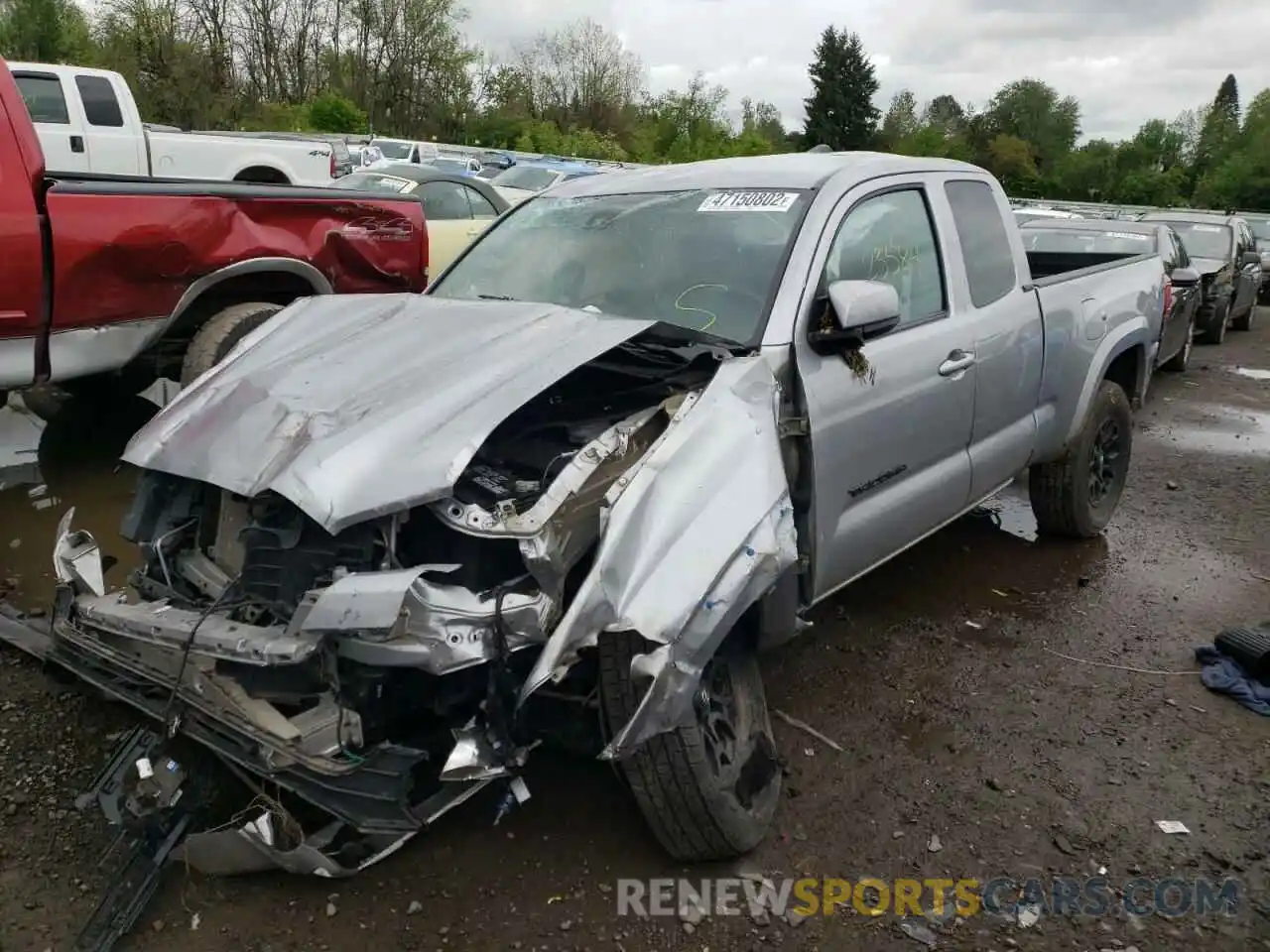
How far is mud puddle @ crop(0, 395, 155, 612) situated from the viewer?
422 cm

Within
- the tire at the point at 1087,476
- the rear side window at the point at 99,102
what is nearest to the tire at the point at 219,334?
the tire at the point at 1087,476

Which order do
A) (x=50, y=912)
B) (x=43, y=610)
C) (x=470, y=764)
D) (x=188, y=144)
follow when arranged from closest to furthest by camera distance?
(x=470, y=764) → (x=50, y=912) → (x=43, y=610) → (x=188, y=144)

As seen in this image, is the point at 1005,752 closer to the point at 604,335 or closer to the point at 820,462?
the point at 820,462

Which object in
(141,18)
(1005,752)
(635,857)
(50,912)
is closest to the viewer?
(50,912)

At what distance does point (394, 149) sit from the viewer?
80.4ft

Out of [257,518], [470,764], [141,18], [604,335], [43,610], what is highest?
[141,18]

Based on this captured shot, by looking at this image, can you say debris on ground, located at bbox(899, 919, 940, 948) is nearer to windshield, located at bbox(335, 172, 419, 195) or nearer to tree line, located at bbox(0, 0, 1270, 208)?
windshield, located at bbox(335, 172, 419, 195)

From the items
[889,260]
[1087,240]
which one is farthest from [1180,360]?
[889,260]

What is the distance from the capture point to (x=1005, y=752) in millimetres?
3246

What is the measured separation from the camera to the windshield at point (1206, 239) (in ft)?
41.1

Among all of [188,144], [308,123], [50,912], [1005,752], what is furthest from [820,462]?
[308,123]

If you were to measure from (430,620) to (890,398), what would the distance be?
1.87 m

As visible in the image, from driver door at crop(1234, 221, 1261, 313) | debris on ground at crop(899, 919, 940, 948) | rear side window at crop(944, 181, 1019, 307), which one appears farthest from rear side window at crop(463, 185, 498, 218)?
driver door at crop(1234, 221, 1261, 313)

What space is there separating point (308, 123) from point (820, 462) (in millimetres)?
37017
